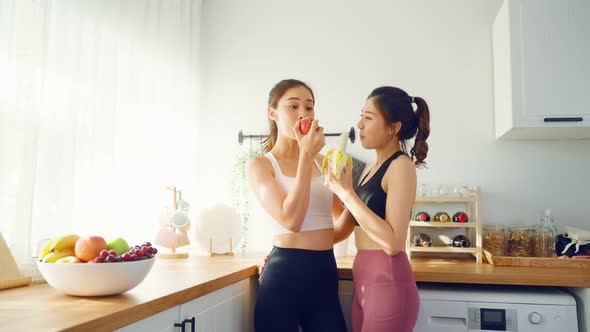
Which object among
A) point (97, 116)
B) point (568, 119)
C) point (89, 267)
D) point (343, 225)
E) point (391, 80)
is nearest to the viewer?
point (89, 267)

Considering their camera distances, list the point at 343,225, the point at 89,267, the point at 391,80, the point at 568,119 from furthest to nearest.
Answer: the point at 391,80 → the point at 568,119 → the point at 343,225 → the point at 89,267

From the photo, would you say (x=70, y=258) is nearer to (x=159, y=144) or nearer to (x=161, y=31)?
(x=159, y=144)

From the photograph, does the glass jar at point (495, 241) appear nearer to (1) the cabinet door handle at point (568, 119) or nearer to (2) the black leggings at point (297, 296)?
(1) the cabinet door handle at point (568, 119)

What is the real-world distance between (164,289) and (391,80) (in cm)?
181

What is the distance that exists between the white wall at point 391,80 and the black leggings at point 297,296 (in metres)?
1.17

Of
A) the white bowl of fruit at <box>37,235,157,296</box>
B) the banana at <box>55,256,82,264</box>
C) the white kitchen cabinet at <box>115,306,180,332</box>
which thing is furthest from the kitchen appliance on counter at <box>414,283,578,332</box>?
the banana at <box>55,256,82,264</box>

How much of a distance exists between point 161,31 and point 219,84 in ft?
1.68

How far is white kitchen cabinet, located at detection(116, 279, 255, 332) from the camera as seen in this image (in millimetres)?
1235

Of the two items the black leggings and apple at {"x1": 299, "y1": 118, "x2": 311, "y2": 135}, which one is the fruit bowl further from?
apple at {"x1": 299, "y1": 118, "x2": 311, "y2": 135}

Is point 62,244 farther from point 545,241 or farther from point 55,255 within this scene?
point 545,241

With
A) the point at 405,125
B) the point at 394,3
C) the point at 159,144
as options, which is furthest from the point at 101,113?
the point at 394,3

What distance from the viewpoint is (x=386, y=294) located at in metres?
1.46

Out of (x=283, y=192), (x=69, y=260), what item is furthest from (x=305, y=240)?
(x=69, y=260)

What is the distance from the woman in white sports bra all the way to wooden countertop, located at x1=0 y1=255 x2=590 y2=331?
19 cm
